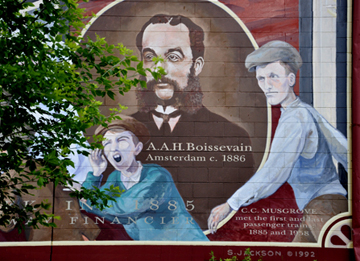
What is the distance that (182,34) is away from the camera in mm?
5371

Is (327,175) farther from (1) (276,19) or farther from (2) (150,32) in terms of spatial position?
(2) (150,32)

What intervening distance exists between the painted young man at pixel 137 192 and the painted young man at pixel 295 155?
19.5 inches

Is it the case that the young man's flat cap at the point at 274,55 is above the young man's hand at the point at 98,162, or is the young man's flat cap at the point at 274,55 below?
above

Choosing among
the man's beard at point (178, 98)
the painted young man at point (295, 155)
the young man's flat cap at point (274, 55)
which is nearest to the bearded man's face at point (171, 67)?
the man's beard at point (178, 98)

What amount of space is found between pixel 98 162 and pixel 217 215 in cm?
182

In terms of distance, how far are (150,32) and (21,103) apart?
9.90ft

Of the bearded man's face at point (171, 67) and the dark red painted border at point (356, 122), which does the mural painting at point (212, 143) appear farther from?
the dark red painted border at point (356, 122)

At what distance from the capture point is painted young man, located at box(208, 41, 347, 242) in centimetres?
520

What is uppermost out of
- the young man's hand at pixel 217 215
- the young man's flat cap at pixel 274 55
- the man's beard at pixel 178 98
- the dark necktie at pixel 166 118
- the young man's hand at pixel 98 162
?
the young man's flat cap at pixel 274 55

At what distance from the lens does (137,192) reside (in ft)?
17.1

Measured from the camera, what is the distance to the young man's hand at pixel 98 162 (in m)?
5.24

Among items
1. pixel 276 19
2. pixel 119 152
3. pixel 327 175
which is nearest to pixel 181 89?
pixel 119 152

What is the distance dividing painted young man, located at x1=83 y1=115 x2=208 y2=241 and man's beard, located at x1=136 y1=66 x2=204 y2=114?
315 mm

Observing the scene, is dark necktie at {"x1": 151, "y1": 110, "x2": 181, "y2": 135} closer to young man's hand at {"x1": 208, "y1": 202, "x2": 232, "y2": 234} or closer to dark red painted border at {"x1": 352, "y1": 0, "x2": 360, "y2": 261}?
young man's hand at {"x1": 208, "y1": 202, "x2": 232, "y2": 234}
